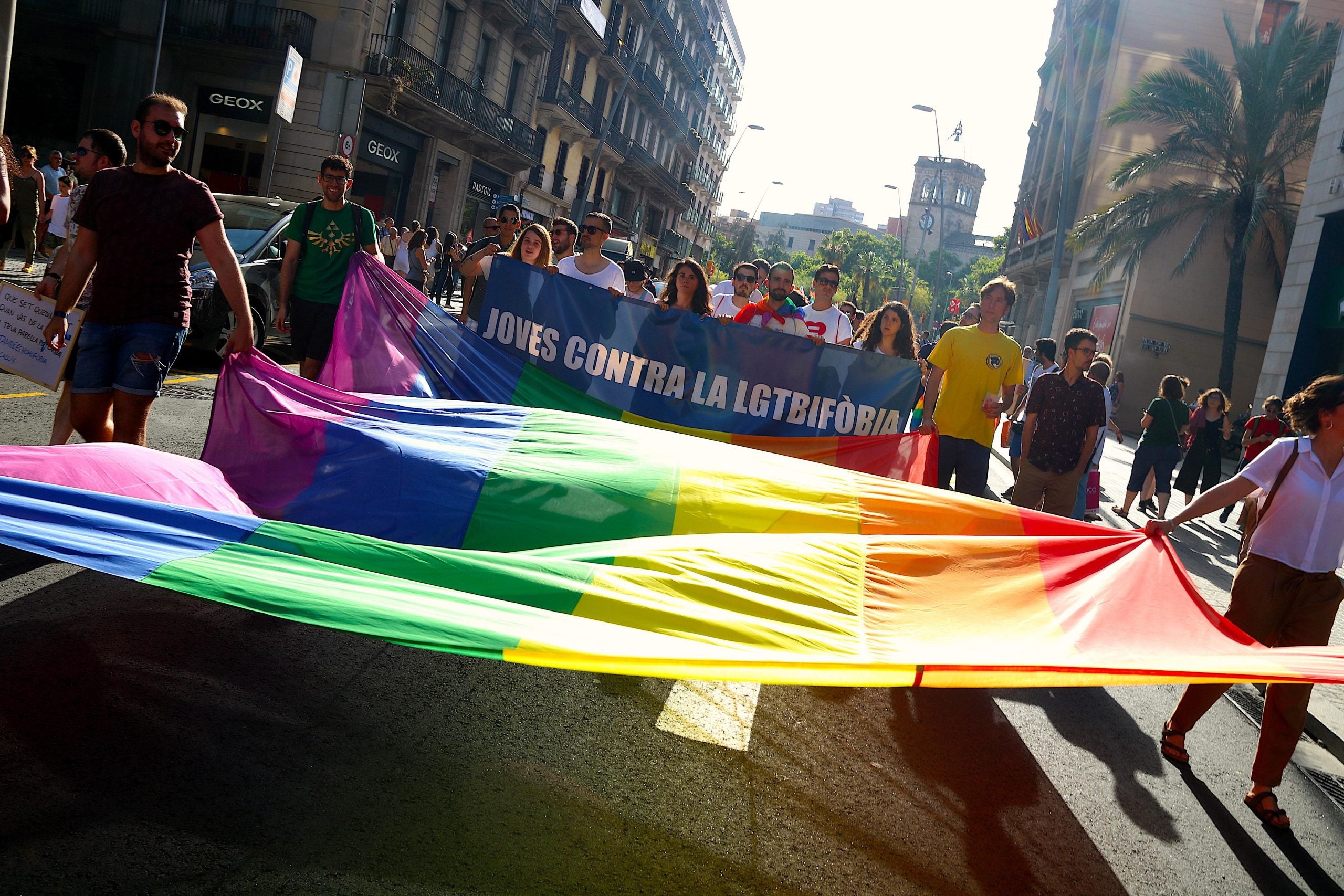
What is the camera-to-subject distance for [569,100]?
39.0 metres

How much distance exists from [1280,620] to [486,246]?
5983 mm

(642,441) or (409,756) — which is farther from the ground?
(642,441)

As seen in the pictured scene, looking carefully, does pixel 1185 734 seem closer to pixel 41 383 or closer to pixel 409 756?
pixel 409 756

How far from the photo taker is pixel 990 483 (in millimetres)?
13867

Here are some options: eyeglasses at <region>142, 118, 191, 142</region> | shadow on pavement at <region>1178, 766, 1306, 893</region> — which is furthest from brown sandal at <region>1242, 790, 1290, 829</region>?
eyeglasses at <region>142, 118, 191, 142</region>

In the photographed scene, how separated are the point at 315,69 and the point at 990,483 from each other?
775 inches

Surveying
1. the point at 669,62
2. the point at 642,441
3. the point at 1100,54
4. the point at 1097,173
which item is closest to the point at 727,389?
the point at 642,441

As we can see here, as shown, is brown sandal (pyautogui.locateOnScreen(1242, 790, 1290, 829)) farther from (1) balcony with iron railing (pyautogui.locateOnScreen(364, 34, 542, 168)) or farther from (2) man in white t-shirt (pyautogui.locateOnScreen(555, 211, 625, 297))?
(1) balcony with iron railing (pyautogui.locateOnScreen(364, 34, 542, 168))

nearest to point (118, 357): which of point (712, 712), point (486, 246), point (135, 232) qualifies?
point (135, 232)

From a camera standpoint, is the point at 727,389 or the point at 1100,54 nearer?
the point at 727,389

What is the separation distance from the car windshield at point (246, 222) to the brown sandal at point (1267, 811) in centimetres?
1011

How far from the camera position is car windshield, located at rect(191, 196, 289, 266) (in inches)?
434

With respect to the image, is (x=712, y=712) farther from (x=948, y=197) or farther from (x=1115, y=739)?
(x=948, y=197)

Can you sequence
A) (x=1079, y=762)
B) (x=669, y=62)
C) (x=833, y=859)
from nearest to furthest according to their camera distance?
(x=833, y=859), (x=1079, y=762), (x=669, y=62)
